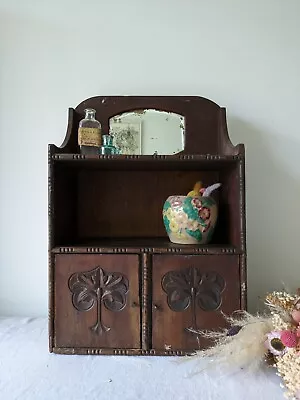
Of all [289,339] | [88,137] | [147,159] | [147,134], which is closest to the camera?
[289,339]

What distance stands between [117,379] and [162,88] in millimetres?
760

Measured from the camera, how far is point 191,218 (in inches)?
36.4

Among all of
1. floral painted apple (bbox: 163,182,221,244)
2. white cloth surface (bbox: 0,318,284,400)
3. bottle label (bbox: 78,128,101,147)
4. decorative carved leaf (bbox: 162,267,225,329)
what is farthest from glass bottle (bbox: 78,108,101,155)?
white cloth surface (bbox: 0,318,284,400)

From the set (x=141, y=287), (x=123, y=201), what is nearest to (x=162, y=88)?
(x=123, y=201)

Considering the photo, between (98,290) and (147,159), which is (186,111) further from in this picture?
(98,290)

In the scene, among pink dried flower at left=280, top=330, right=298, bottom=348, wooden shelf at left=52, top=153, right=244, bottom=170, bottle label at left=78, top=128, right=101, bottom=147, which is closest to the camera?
pink dried flower at left=280, top=330, right=298, bottom=348

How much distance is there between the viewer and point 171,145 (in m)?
1.08

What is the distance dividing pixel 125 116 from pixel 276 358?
2.29ft

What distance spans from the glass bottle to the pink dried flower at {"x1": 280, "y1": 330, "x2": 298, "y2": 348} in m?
0.59

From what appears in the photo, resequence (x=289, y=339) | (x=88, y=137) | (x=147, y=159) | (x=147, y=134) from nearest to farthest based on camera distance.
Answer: (x=289, y=339)
(x=147, y=159)
(x=88, y=137)
(x=147, y=134)

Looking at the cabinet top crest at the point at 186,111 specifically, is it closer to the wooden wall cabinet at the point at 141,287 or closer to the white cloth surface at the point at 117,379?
the wooden wall cabinet at the point at 141,287

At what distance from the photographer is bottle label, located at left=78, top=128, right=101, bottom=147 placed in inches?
38.4

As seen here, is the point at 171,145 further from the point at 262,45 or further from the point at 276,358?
the point at 276,358

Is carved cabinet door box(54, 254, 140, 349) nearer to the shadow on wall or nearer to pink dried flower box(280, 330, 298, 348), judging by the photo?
pink dried flower box(280, 330, 298, 348)
